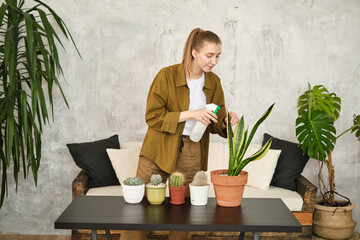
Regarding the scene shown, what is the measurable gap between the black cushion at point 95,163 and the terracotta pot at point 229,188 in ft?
5.69

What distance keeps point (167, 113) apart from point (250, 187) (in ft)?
5.35

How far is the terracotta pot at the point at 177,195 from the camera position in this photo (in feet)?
6.68

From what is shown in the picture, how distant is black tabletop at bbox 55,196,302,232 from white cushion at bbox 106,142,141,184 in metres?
1.40

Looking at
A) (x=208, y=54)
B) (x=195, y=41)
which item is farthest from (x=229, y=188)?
(x=195, y=41)

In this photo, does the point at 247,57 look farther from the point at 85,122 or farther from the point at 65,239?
the point at 65,239

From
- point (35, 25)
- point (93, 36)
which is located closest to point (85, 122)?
point (93, 36)

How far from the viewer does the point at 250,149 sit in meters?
3.83

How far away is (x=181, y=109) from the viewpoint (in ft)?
7.72

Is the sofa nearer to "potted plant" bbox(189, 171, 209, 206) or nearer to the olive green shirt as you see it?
the olive green shirt

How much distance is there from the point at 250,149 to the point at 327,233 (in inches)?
37.4

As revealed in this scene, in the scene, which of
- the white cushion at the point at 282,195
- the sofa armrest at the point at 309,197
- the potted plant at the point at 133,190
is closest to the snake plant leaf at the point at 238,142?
the potted plant at the point at 133,190

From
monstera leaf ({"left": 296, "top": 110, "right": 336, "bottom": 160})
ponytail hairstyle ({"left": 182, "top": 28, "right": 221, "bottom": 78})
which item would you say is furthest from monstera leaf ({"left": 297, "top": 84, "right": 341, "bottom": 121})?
ponytail hairstyle ({"left": 182, "top": 28, "right": 221, "bottom": 78})

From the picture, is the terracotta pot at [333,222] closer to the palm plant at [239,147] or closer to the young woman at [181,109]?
the young woman at [181,109]

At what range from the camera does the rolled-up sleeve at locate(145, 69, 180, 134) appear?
2.24 metres
